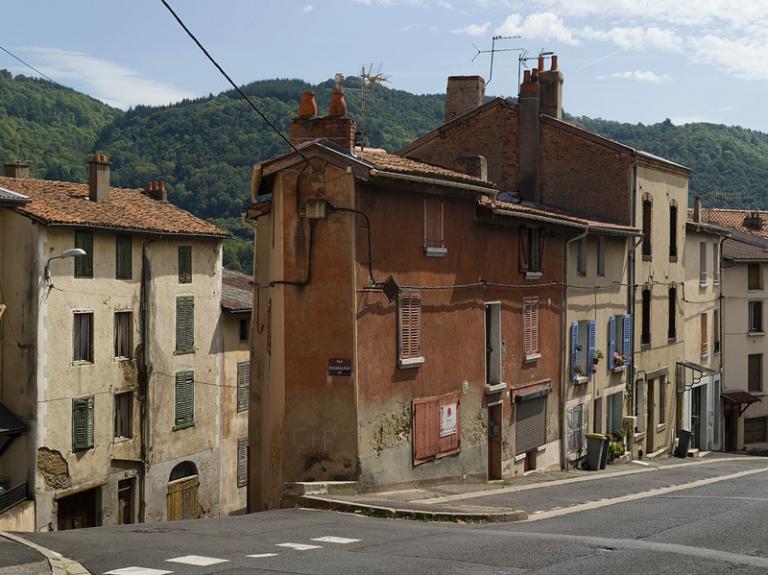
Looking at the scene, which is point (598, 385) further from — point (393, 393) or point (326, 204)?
point (326, 204)

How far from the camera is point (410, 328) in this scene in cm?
2103

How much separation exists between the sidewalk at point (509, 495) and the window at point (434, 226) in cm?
474

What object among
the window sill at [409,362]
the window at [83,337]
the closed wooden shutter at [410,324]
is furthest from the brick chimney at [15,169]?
the window sill at [409,362]

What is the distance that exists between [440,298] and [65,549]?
33.7ft

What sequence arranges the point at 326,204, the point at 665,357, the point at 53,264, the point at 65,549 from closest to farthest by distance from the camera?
the point at 65,549, the point at 326,204, the point at 53,264, the point at 665,357

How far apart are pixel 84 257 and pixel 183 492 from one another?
969cm

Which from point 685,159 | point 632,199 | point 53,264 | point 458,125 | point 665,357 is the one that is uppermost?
point 685,159

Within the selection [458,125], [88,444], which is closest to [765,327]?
[458,125]

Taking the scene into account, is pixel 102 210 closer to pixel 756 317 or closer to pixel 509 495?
pixel 509 495

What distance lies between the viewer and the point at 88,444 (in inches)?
1280

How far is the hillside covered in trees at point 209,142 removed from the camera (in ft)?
251

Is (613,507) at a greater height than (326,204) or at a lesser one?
lesser

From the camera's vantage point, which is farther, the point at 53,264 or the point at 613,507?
the point at 53,264

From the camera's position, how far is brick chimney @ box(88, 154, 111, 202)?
114 feet
